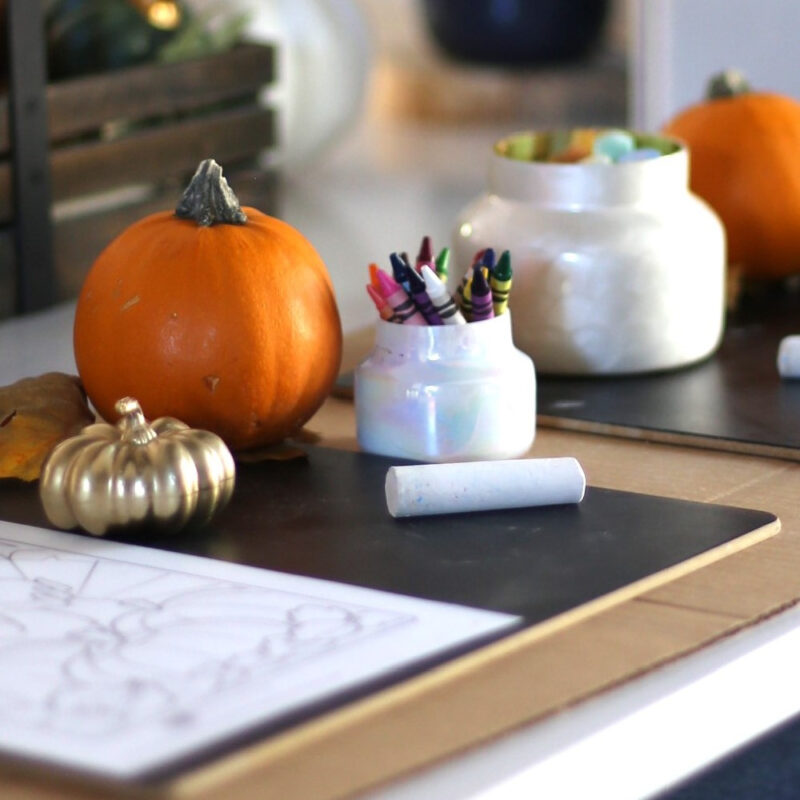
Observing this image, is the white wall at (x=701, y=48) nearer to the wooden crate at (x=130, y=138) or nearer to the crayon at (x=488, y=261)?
the wooden crate at (x=130, y=138)

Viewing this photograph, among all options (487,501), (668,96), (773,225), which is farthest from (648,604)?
(668,96)

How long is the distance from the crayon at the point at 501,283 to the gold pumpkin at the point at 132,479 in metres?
0.20

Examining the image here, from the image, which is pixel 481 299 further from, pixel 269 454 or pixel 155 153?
pixel 155 153

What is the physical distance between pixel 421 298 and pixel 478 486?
5.2 inches

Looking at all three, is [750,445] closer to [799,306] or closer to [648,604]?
[648,604]

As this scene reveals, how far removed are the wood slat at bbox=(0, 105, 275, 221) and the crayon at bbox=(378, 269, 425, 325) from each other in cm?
69

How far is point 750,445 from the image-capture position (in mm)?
858

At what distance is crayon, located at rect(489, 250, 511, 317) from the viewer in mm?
845

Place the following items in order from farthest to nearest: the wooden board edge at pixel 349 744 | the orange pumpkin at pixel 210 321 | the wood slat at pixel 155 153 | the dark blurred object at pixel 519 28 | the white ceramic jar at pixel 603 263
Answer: the dark blurred object at pixel 519 28, the wood slat at pixel 155 153, the white ceramic jar at pixel 603 263, the orange pumpkin at pixel 210 321, the wooden board edge at pixel 349 744

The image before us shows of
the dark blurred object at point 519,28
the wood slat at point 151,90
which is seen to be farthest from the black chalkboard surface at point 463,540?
the dark blurred object at point 519,28


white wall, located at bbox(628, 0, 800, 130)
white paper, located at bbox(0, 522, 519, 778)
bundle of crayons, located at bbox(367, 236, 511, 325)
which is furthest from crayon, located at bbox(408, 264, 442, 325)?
white wall, located at bbox(628, 0, 800, 130)

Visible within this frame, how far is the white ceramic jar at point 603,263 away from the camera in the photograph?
984mm

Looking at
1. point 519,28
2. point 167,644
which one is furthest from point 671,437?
point 519,28

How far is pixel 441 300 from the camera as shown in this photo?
2.69 ft
